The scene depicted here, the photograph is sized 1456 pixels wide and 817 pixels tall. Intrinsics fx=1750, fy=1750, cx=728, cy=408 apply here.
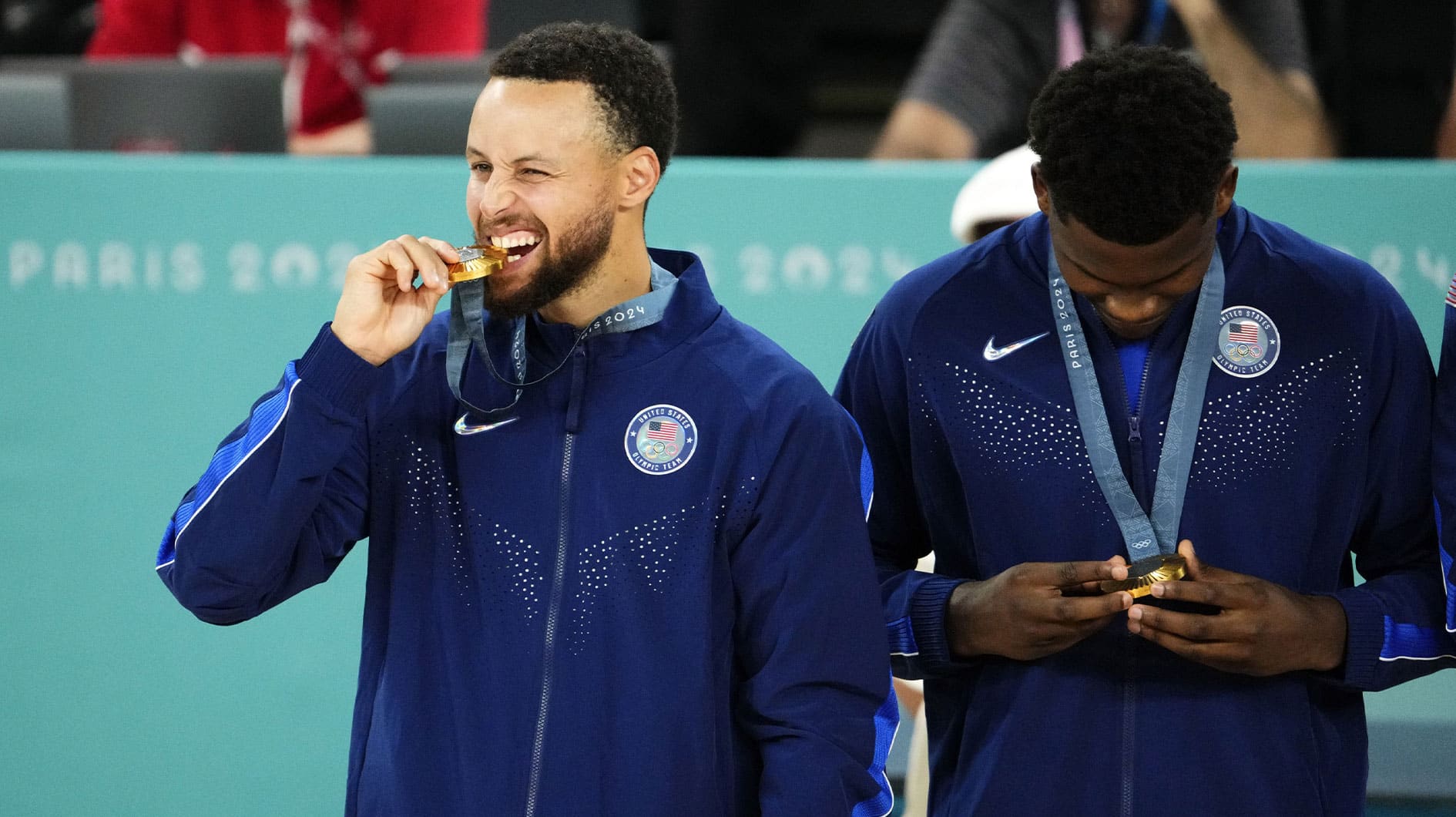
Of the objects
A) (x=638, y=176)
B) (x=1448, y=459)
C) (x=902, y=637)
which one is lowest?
(x=902, y=637)

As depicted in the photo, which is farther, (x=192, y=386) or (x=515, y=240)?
(x=192, y=386)

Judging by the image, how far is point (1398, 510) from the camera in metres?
2.18

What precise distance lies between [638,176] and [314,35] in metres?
3.65

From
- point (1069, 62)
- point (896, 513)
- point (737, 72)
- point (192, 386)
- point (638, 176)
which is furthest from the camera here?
point (737, 72)

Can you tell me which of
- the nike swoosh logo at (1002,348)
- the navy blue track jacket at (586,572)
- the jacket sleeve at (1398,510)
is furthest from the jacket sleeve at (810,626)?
the jacket sleeve at (1398,510)

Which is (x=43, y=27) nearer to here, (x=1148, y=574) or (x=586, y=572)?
(x=586, y=572)

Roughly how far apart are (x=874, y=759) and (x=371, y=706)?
1.98 ft

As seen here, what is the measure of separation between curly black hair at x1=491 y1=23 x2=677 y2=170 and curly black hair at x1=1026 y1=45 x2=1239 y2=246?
49 cm

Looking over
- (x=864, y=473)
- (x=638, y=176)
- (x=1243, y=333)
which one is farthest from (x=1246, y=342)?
(x=638, y=176)

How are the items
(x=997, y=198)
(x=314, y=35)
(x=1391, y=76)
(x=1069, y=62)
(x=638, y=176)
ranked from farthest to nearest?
1. (x=314, y=35)
2. (x=1391, y=76)
3. (x=1069, y=62)
4. (x=997, y=198)
5. (x=638, y=176)

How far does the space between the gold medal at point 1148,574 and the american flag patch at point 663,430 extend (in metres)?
0.53

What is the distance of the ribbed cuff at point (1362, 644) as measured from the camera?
83.0 inches

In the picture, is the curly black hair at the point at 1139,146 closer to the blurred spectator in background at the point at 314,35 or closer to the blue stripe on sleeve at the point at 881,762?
the blue stripe on sleeve at the point at 881,762

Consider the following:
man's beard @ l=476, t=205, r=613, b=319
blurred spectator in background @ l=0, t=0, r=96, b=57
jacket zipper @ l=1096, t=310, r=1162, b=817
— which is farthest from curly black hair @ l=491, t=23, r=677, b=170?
blurred spectator in background @ l=0, t=0, r=96, b=57
